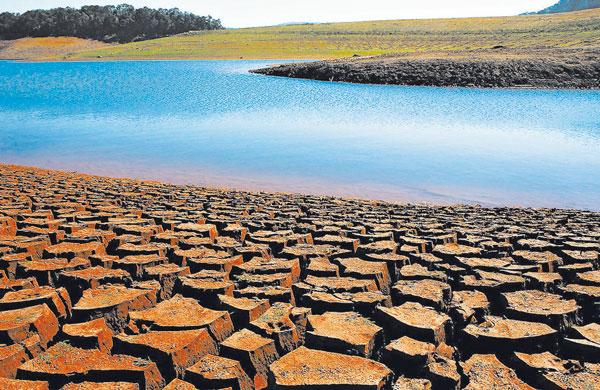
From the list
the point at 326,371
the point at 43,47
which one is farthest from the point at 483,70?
the point at 43,47

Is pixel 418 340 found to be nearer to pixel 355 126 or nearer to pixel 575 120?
pixel 355 126

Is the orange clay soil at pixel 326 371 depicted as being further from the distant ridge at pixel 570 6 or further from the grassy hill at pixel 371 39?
the distant ridge at pixel 570 6

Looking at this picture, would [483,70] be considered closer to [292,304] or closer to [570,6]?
[292,304]

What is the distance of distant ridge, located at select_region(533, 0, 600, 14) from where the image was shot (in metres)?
162

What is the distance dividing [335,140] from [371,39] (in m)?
51.8

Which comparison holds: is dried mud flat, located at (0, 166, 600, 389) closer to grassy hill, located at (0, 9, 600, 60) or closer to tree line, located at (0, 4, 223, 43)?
grassy hill, located at (0, 9, 600, 60)

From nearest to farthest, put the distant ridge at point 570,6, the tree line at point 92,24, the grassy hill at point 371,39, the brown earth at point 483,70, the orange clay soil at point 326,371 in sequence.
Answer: the orange clay soil at point 326,371 < the brown earth at point 483,70 < the grassy hill at point 371,39 < the tree line at point 92,24 < the distant ridge at point 570,6

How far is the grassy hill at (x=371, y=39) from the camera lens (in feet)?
173

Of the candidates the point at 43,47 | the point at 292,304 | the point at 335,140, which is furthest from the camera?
the point at 43,47

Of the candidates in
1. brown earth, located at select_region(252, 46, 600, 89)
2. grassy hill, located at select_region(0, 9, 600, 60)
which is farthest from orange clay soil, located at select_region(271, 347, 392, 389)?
grassy hill, located at select_region(0, 9, 600, 60)

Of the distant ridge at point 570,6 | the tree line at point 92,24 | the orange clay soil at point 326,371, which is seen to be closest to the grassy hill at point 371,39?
the tree line at point 92,24

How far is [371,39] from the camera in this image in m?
64.8

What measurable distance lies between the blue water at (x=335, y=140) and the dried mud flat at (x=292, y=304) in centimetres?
542

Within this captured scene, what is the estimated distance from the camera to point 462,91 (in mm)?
29750
